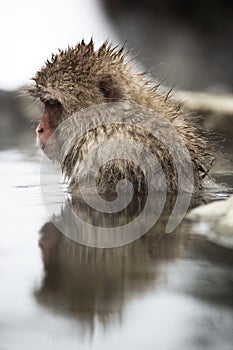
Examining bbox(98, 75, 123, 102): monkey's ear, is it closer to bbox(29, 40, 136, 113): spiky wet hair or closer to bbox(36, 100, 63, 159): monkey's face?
bbox(29, 40, 136, 113): spiky wet hair

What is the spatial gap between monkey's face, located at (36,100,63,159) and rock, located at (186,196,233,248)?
868mm

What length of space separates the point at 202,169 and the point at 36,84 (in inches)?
29.7

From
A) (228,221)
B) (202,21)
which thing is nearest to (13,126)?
(202,21)

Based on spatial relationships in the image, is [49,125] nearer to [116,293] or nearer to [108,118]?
[108,118]

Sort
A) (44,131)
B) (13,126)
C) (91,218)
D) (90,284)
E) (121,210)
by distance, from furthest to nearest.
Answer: (13,126) → (44,131) → (121,210) → (91,218) → (90,284)

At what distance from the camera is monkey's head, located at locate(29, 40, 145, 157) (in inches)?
110

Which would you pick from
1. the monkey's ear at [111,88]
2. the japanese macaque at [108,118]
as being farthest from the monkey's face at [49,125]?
the monkey's ear at [111,88]

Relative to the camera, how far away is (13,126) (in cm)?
609

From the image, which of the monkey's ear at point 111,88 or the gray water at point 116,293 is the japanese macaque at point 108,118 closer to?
the monkey's ear at point 111,88

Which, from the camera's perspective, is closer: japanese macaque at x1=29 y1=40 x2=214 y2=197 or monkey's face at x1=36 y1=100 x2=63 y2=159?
japanese macaque at x1=29 y1=40 x2=214 y2=197

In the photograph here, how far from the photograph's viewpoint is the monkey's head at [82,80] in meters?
2.79

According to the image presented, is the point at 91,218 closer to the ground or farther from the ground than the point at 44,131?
closer to the ground

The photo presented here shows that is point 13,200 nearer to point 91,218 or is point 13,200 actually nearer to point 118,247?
point 91,218

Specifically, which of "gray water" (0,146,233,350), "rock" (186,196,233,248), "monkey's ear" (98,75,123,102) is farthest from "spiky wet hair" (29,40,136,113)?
"gray water" (0,146,233,350)
